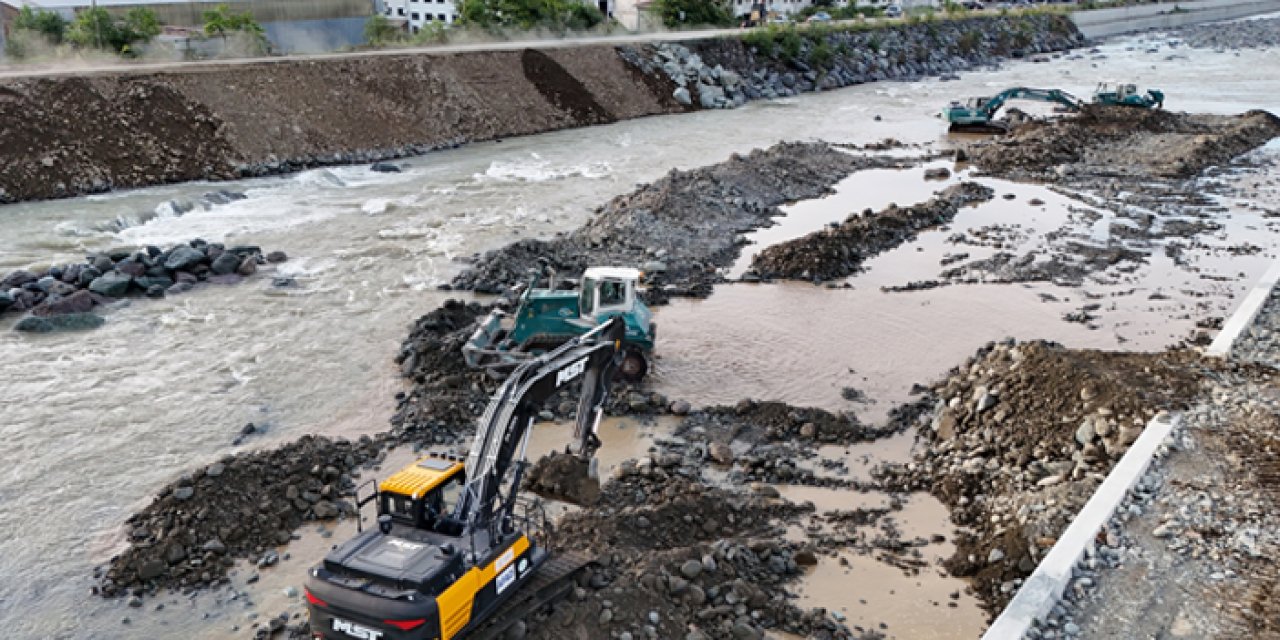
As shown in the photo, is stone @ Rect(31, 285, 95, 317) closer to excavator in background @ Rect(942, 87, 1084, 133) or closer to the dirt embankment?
the dirt embankment

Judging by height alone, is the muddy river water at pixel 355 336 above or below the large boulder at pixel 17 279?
below

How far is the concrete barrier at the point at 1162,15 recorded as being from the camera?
88.8m

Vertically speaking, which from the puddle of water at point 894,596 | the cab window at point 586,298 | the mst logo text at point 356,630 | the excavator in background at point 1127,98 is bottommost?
the puddle of water at point 894,596

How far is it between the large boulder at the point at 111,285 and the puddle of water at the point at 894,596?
17.4 metres

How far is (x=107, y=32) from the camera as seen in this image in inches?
1746

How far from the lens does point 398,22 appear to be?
223 feet

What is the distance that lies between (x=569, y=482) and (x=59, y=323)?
→ 1338cm

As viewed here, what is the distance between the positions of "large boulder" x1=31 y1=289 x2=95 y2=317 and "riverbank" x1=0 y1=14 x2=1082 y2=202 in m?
10.9

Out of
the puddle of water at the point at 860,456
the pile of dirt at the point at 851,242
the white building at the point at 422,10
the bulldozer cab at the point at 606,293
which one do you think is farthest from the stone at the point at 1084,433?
the white building at the point at 422,10

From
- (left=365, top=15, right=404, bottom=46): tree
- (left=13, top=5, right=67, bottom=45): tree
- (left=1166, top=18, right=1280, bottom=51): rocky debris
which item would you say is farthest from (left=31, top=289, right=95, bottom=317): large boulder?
(left=1166, top=18, right=1280, bottom=51): rocky debris

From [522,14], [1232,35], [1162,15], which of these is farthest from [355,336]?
[1162,15]

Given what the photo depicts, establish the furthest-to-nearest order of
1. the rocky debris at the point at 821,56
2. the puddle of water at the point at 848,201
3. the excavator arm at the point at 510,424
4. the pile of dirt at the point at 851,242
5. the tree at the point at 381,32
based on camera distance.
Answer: the tree at the point at 381,32, the rocky debris at the point at 821,56, the puddle of water at the point at 848,201, the pile of dirt at the point at 851,242, the excavator arm at the point at 510,424

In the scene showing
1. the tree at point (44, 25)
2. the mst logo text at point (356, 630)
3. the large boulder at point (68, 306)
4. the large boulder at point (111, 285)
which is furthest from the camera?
the tree at point (44, 25)

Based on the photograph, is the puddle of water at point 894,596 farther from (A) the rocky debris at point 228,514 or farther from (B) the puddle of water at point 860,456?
(A) the rocky debris at point 228,514
